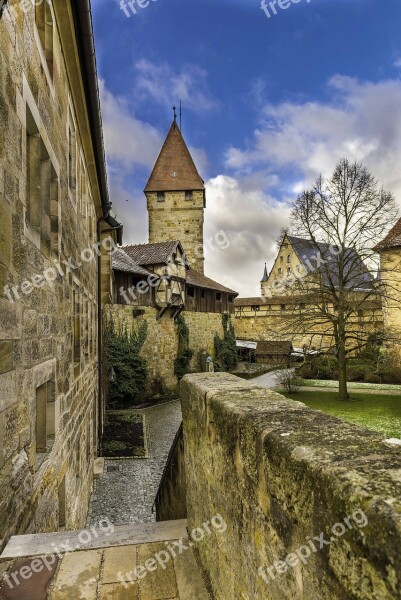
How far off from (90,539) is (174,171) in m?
34.7

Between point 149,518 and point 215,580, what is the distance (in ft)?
24.1

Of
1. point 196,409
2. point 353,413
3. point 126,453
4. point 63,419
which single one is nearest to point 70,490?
point 63,419

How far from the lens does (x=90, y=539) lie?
9.26ft

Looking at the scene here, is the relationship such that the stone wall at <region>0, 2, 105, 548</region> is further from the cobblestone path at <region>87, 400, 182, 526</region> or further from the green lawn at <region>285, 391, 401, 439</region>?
the green lawn at <region>285, 391, 401, 439</region>

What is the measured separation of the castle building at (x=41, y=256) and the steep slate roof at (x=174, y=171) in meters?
28.2

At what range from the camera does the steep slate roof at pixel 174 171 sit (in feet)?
112

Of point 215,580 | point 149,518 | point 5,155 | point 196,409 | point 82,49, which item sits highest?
point 82,49

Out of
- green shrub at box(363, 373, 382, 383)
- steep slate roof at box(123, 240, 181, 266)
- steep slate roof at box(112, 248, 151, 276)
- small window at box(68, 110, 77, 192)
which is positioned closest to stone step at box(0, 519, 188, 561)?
small window at box(68, 110, 77, 192)

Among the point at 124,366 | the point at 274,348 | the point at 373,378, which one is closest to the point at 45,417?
the point at 124,366

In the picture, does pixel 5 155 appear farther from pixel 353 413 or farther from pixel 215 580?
pixel 353 413

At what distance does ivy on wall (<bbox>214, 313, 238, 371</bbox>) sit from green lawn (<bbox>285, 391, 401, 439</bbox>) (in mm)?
10215

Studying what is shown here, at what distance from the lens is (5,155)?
8.02 feet

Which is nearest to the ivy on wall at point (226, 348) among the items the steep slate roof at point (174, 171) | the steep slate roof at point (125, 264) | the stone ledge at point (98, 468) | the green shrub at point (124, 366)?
the green shrub at point (124, 366)

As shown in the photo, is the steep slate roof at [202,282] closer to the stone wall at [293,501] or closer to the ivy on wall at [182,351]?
the ivy on wall at [182,351]
